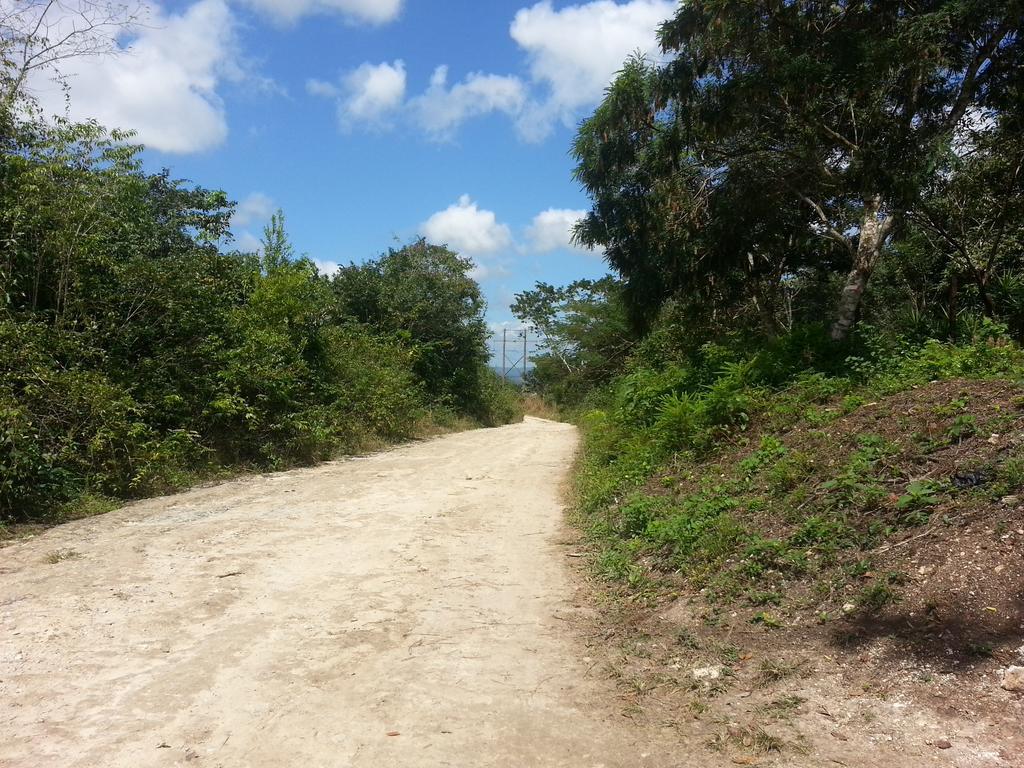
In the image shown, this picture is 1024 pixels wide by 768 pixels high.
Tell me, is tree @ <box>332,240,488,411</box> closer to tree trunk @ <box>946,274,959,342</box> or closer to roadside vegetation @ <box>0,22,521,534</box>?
roadside vegetation @ <box>0,22,521,534</box>

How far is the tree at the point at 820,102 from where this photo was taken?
9031 millimetres

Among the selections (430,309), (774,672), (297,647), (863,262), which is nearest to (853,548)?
(774,672)

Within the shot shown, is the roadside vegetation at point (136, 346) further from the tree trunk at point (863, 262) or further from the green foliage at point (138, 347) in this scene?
the tree trunk at point (863, 262)

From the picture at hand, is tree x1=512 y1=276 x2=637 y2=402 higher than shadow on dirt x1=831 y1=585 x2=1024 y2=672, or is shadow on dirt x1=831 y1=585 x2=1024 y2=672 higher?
tree x1=512 y1=276 x2=637 y2=402

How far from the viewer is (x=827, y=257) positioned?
582 inches

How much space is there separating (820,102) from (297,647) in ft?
31.5

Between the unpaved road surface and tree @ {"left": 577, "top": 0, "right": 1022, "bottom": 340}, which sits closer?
the unpaved road surface

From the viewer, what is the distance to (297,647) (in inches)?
186

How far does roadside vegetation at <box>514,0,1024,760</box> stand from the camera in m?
4.38

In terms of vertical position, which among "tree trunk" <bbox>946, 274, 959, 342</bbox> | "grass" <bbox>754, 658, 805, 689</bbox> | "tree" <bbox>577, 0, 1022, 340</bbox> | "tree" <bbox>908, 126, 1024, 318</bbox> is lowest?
"grass" <bbox>754, 658, 805, 689</bbox>

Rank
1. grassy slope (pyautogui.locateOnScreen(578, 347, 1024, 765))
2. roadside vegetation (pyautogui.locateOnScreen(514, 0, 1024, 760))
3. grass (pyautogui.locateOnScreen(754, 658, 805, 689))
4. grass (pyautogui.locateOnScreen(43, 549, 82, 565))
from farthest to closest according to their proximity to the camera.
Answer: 1. grass (pyautogui.locateOnScreen(43, 549, 82, 565))
2. roadside vegetation (pyautogui.locateOnScreen(514, 0, 1024, 760))
3. grass (pyautogui.locateOnScreen(754, 658, 805, 689))
4. grassy slope (pyautogui.locateOnScreen(578, 347, 1024, 765))

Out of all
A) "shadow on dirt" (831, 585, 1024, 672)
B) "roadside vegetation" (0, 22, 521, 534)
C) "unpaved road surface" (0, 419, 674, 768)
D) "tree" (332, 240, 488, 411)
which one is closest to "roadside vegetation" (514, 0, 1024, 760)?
"shadow on dirt" (831, 585, 1024, 672)

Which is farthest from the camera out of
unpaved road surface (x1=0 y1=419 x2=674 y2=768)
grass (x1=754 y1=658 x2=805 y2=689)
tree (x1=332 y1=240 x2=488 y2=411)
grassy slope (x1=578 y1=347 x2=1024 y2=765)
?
tree (x1=332 y1=240 x2=488 y2=411)

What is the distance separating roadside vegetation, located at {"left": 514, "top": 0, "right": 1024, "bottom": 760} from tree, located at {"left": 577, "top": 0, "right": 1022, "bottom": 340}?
1.6 inches
